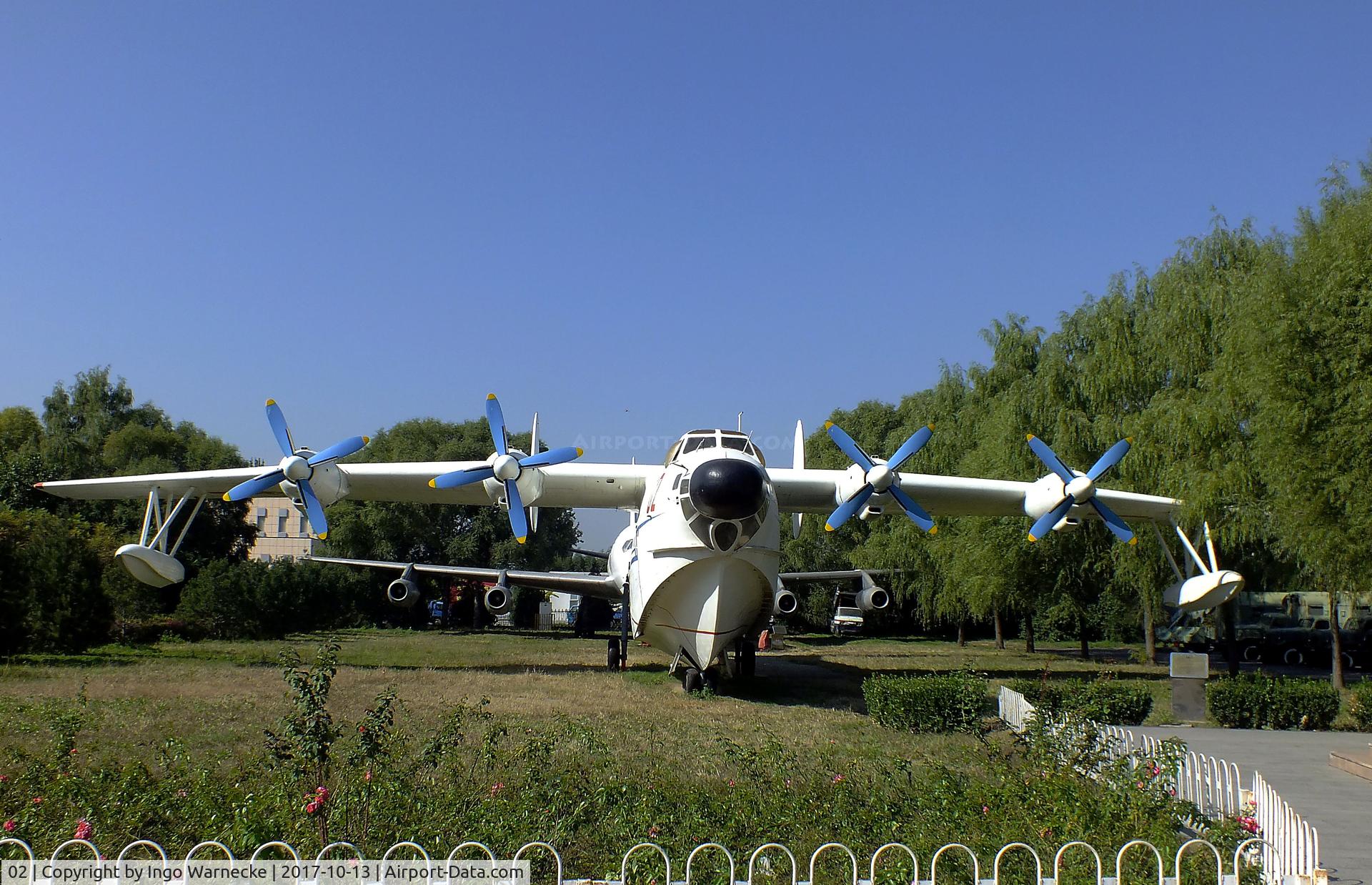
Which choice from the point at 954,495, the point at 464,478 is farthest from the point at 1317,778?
the point at 464,478

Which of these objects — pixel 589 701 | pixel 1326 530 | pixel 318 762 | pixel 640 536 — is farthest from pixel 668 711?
pixel 1326 530

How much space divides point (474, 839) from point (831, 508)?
1518 cm

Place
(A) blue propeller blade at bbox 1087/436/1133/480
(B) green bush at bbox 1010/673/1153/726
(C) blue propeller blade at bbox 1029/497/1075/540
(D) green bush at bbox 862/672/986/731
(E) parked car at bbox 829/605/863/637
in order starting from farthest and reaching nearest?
(E) parked car at bbox 829/605/863/637, (C) blue propeller blade at bbox 1029/497/1075/540, (A) blue propeller blade at bbox 1087/436/1133/480, (D) green bush at bbox 862/672/986/731, (B) green bush at bbox 1010/673/1153/726

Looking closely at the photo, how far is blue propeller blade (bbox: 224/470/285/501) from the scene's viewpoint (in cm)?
1564

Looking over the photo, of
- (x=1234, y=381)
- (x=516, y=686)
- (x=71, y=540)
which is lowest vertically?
(x=516, y=686)

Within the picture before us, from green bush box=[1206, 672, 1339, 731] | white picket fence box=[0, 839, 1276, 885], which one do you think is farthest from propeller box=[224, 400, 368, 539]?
green bush box=[1206, 672, 1339, 731]

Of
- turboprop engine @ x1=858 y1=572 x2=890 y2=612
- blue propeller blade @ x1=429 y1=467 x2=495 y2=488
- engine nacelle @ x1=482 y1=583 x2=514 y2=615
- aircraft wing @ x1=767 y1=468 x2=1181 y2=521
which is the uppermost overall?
aircraft wing @ x1=767 y1=468 x2=1181 y2=521

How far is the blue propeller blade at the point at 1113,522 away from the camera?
1628 centimetres

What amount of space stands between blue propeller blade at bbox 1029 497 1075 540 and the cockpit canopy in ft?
16.8

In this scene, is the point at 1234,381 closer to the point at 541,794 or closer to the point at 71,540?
the point at 541,794

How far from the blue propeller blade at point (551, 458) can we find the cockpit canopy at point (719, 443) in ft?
5.78

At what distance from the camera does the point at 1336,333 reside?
1433cm

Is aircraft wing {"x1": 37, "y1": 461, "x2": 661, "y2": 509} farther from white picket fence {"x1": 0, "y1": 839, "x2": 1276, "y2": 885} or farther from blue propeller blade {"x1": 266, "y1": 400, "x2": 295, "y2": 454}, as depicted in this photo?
white picket fence {"x1": 0, "y1": 839, "x2": 1276, "y2": 885}

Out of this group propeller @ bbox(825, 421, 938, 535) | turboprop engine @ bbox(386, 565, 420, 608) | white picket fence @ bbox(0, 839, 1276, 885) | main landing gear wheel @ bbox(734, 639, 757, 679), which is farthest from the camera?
turboprop engine @ bbox(386, 565, 420, 608)
